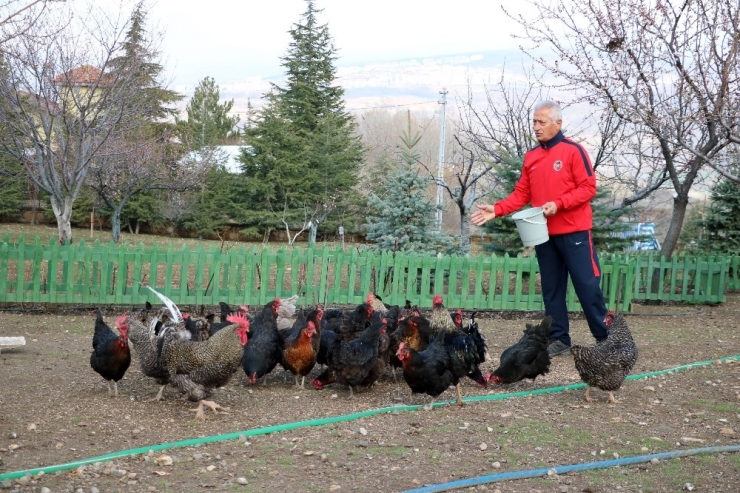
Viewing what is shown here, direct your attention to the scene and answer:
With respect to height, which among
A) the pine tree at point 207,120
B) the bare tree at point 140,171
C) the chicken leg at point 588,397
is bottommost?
the chicken leg at point 588,397

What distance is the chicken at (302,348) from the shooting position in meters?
7.70

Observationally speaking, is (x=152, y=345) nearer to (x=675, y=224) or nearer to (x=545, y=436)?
(x=545, y=436)

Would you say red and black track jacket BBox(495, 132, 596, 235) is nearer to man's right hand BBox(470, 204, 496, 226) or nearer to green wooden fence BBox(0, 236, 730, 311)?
man's right hand BBox(470, 204, 496, 226)

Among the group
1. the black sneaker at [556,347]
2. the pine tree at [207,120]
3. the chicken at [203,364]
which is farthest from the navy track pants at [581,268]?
the pine tree at [207,120]

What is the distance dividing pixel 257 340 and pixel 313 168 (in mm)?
29463

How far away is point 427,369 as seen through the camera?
6.85 meters

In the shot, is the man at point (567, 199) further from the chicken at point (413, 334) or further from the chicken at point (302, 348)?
the chicken at point (302, 348)

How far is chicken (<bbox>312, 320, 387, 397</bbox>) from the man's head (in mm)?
2771

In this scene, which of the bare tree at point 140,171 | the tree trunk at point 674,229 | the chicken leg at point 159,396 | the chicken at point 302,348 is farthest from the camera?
the bare tree at point 140,171

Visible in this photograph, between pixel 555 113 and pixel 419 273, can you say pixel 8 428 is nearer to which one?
pixel 555 113

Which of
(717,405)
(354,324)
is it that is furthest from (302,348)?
(717,405)

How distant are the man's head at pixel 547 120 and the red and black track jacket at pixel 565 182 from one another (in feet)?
0.40

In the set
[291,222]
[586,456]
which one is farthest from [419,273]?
[291,222]

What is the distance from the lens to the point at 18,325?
11.6 meters
